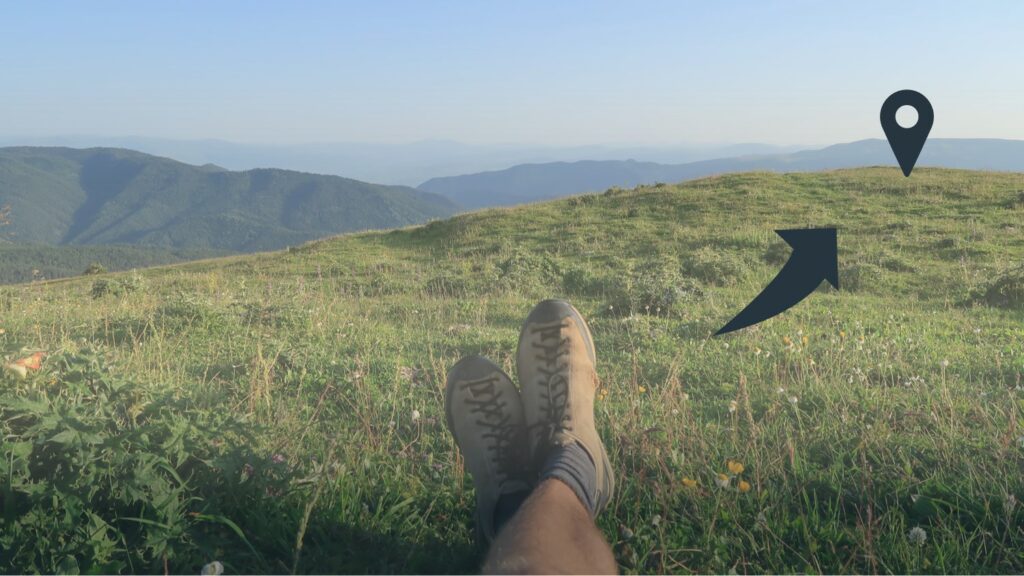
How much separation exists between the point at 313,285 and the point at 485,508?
1044cm

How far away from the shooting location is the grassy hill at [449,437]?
7.77ft

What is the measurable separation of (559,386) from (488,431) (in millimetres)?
384

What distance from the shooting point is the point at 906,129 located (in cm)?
321

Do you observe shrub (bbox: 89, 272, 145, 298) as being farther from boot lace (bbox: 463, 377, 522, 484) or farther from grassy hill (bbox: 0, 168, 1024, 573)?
boot lace (bbox: 463, 377, 522, 484)

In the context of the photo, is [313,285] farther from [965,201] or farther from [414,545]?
[965,201]

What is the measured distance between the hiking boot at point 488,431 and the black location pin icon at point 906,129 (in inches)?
82.6

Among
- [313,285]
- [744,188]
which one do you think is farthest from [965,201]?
[313,285]

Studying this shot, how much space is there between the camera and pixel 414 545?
2506 millimetres

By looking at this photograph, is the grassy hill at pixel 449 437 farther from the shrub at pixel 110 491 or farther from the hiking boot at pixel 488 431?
the hiking boot at pixel 488 431

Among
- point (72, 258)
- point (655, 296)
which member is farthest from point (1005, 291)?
point (72, 258)

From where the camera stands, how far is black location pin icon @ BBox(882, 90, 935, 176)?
3.15 metres

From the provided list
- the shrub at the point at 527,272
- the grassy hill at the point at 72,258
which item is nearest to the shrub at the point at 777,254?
the shrub at the point at 527,272

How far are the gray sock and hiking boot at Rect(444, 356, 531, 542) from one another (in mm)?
224

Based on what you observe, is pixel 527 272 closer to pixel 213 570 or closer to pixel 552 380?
pixel 552 380
